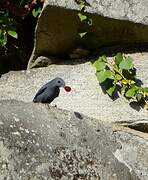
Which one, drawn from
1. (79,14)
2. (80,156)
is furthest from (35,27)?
(80,156)

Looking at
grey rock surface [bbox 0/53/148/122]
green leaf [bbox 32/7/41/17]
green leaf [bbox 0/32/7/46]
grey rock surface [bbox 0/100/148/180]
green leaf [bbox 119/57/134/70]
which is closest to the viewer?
grey rock surface [bbox 0/100/148/180]

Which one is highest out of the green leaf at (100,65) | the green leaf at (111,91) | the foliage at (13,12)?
the foliage at (13,12)

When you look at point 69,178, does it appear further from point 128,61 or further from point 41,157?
point 128,61

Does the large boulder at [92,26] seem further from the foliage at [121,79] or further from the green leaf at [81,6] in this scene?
the foliage at [121,79]

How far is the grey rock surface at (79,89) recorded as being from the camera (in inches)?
177

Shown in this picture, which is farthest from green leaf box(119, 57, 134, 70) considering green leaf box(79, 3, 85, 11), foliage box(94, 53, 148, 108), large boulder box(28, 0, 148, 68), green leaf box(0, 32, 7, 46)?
green leaf box(0, 32, 7, 46)

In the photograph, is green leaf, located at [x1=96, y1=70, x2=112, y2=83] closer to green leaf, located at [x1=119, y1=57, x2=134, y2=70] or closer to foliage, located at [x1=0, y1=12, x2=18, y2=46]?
green leaf, located at [x1=119, y1=57, x2=134, y2=70]

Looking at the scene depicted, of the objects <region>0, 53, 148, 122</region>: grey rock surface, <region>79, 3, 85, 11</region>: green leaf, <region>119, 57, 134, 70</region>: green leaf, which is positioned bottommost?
<region>0, 53, 148, 122</region>: grey rock surface

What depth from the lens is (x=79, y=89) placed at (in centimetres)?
468

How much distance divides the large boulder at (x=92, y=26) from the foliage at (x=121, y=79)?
23cm

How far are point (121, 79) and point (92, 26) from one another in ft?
1.49

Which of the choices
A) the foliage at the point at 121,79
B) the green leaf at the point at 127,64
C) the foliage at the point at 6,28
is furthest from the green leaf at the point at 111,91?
the foliage at the point at 6,28

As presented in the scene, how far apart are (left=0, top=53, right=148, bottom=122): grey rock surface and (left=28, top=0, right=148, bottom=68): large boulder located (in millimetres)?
138

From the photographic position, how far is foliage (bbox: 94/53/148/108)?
455 cm
